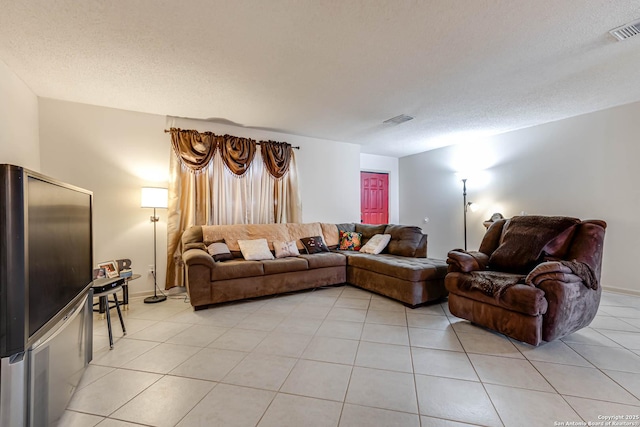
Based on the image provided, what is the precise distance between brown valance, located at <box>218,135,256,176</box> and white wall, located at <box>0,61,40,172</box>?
1.99 metres

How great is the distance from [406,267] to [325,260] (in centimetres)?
119

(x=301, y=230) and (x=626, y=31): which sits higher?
(x=626, y=31)

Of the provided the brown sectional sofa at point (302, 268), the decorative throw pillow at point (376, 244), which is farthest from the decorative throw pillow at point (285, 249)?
the decorative throw pillow at point (376, 244)

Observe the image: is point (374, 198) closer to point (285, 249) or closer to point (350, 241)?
point (350, 241)

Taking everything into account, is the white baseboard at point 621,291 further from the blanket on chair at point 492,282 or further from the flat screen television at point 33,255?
the flat screen television at point 33,255

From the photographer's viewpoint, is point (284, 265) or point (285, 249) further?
point (285, 249)

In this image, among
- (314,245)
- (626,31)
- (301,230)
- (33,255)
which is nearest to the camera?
(33,255)

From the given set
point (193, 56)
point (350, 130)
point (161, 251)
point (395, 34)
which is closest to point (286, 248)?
point (161, 251)

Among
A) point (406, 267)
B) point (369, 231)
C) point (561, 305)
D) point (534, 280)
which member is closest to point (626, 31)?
point (534, 280)

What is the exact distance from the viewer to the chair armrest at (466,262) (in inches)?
107

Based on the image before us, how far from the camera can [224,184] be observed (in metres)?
4.18

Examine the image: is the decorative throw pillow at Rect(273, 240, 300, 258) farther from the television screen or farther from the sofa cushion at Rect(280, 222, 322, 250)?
the television screen

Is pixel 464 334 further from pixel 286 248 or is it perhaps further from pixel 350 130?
pixel 350 130

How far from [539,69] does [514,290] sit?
210 cm
